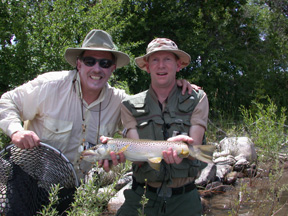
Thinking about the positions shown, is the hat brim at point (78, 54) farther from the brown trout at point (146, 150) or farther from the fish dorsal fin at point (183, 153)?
the fish dorsal fin at point (183, 153)

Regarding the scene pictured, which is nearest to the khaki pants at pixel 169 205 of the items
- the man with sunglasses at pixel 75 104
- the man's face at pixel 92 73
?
the man with sunglasses at pixel 75 104

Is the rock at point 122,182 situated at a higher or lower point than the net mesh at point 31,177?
lower

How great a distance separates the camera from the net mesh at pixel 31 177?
3.44 metres

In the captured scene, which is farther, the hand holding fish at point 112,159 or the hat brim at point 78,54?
the hat brim at point 78,54

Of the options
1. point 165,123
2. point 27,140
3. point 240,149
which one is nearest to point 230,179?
point 240,149

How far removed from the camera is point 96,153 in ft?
11.4

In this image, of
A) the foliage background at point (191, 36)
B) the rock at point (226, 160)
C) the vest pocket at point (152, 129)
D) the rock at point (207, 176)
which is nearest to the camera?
the vest pocket at point (152, 129)

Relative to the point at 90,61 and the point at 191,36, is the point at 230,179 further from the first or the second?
the point at 191,36

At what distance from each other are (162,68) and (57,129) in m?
1.61

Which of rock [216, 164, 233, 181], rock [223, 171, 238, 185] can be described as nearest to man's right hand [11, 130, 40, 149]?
rock [216, 164, 233, 181]

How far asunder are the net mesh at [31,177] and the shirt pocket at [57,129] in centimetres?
46

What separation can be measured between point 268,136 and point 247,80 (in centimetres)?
820

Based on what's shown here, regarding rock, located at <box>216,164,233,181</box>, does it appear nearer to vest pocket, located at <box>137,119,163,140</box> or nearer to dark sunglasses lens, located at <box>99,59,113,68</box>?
vest pocket, located at <box>137,119,163,140</box>

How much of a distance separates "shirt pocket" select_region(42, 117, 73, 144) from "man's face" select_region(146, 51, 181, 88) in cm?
132
